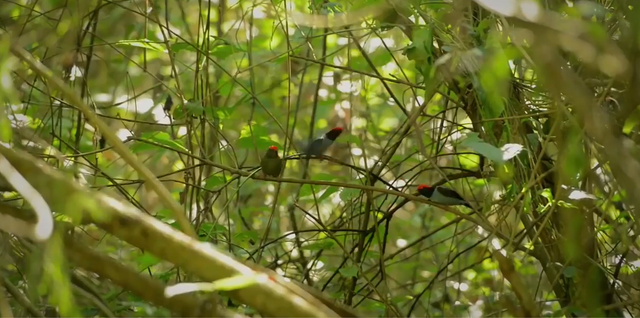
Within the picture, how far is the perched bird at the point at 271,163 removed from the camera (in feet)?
7.29

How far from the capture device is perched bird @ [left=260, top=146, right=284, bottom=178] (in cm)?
222

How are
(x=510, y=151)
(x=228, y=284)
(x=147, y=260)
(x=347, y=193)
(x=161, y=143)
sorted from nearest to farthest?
(x=228, y=284), (x=510, y=151), (x=147, y=260), (x=161, y=143), (x=347, y=193)

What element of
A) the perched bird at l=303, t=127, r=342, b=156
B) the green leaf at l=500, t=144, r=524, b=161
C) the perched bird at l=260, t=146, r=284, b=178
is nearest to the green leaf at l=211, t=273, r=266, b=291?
the green leaf at l=500, t=144, r=524, b=161

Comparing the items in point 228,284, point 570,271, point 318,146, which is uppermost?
point 318,146

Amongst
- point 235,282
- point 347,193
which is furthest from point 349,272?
point 235,282

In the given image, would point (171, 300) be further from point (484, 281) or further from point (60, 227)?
point (484, 281)

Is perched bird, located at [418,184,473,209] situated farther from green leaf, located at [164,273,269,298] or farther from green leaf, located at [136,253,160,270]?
green leaf, located at [164,273,269,298]

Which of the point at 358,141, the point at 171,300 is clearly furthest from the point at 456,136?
the point at 171,300

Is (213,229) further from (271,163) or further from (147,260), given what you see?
(271,163)

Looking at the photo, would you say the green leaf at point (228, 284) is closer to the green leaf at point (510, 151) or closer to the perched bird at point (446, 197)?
the green leaf at point (510, 151)

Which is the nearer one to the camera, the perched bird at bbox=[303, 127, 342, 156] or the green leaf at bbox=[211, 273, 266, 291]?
the green leaf at bbox=[211, 273, 266, 291]

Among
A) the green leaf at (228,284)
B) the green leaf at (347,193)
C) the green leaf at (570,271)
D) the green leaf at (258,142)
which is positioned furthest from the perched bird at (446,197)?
the green leaf at (228,284)

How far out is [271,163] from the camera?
7.32 feet

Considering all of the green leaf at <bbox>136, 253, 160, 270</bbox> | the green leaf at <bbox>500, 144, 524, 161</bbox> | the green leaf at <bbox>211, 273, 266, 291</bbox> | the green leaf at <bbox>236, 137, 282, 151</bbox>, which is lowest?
the green leaf at <bbox>211, 273, 266, 291</bbox>
